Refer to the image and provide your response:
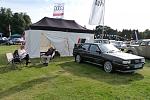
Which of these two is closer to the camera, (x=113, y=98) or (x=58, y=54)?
(x=113, y=98)

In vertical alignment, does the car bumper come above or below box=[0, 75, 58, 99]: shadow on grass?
above

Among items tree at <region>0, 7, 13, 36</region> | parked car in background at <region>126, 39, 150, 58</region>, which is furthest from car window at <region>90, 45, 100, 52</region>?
tree at <region>0, 7, 13, 36</region>

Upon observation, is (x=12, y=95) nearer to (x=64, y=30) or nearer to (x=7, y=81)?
(x=7, y=81)

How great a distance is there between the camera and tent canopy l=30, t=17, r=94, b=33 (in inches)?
757

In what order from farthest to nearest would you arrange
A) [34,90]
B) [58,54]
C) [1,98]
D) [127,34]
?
[127,34] → [58,54] → [34,90] → [1,98]

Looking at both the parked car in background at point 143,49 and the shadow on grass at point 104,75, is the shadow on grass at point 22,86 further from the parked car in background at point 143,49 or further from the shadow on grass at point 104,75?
the parked car in background at point 143,49

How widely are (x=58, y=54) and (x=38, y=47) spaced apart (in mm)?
1981

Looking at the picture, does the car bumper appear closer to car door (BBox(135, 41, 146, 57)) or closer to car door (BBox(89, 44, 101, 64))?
car door (BBox(89, 44, 101, 64))

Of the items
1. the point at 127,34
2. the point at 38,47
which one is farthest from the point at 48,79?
the point at 127,34

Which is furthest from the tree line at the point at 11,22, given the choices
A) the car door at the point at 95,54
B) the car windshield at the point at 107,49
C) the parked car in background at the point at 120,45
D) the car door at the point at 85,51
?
the car windshield at the point at 107,49

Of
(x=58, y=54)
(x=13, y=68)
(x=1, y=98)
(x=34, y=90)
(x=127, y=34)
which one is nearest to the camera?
(x=1, y=98)

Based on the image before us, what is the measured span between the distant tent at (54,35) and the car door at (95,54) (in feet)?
18.8

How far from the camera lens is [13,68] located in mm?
13562

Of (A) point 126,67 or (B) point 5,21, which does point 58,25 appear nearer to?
(A) point 126,67
